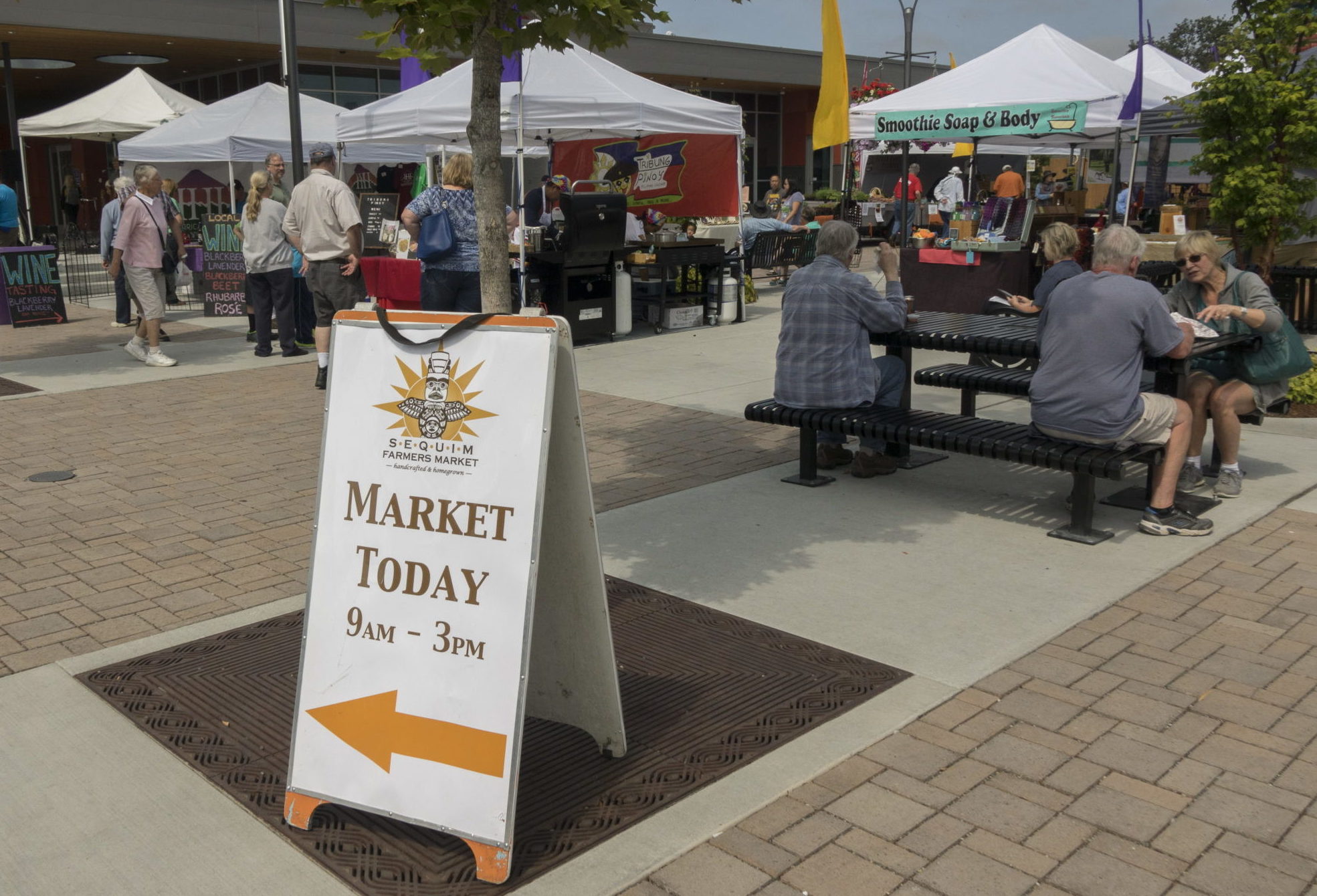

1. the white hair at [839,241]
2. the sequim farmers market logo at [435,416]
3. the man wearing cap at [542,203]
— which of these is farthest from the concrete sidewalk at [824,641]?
the man wearing cap at [542,203]

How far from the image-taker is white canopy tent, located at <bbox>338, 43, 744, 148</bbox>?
1159cm

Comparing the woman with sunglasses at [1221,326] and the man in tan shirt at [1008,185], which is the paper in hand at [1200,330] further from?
the man in tan shirt at [1008,185]

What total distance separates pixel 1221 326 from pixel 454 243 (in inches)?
200

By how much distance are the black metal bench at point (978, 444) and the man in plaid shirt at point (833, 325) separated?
12 centimetres

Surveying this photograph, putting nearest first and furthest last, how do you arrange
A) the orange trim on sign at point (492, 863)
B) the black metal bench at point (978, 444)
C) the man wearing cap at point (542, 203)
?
the orange trim on sign at point (492, 863), the black metal bench at point (978, 444), the man wearing cap at point (542, 203)

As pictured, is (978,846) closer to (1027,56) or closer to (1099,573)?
(1099,573)

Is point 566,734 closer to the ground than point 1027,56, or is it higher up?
closer to the ground

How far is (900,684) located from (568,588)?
4.26 ft

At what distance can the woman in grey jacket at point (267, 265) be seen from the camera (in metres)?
10.9

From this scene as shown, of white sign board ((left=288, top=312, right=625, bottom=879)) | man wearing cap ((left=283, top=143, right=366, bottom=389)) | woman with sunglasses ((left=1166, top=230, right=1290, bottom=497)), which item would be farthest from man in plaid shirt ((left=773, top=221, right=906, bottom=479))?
man wearing cap ((left=283, top=143, right=366, bottom=389))

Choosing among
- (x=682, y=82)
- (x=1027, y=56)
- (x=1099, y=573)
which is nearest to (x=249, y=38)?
(x=682, y=82)

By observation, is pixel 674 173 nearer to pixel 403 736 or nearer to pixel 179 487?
pixel 179 487

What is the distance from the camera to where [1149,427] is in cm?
536

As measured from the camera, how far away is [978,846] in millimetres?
3059
